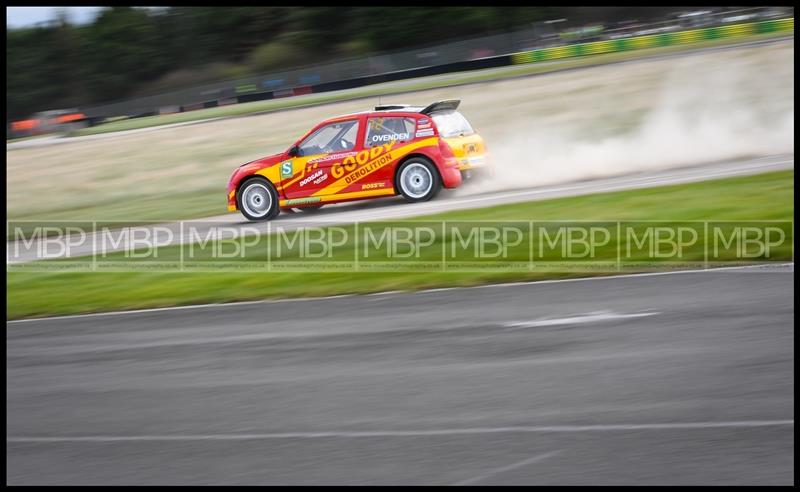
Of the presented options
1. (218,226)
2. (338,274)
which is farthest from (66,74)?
(338,274)

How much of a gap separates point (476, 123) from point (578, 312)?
58.0 feet

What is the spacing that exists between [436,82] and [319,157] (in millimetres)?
18636

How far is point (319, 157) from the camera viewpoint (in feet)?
49.6

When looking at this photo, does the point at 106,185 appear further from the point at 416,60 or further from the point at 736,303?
the point at 736,303

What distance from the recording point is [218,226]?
1549cm

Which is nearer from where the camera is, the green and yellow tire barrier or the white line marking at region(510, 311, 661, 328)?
the white line marking at region(510, 311, 661, 328)

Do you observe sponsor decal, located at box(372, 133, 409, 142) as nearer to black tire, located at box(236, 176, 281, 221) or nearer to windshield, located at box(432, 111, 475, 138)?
windshield, located at box(432, 111, 475, 138)

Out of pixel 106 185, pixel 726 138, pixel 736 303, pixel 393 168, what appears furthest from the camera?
pixel 106 185

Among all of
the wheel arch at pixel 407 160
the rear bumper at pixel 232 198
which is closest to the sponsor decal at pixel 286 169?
the rear bumper at pixel 232 198

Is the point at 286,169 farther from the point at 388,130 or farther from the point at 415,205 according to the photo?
the point at 415,205

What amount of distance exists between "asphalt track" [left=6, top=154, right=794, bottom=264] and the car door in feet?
1.76

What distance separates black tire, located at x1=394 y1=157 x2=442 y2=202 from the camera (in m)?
14.7

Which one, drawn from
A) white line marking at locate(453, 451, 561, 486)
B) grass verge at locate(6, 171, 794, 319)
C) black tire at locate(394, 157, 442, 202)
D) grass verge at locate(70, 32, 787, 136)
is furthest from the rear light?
grass verge at locate(70, 32, 787, 136)

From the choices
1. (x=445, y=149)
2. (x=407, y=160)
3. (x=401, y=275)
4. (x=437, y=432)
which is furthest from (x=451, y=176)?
(x=437, y=432)
